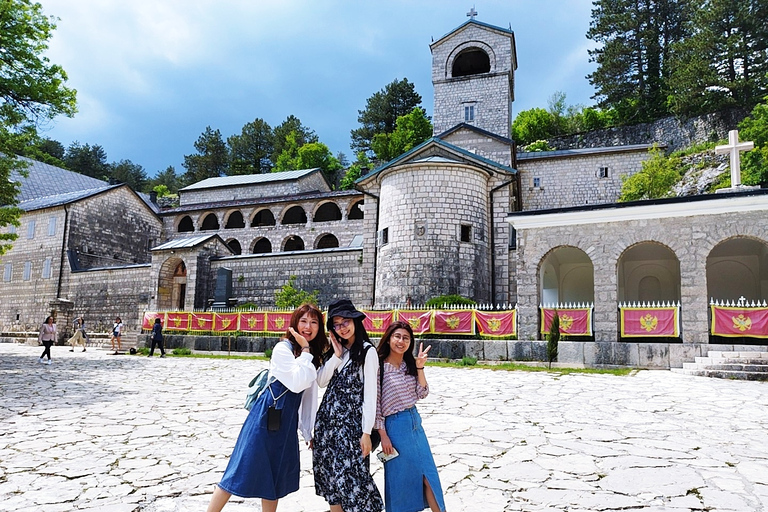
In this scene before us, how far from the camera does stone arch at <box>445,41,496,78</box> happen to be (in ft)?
97.0

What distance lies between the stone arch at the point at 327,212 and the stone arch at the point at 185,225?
9.27m

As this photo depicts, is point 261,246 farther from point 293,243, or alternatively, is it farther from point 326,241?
point 326,241

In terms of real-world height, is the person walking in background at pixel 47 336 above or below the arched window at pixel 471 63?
below

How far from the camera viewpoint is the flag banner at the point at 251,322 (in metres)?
18.3

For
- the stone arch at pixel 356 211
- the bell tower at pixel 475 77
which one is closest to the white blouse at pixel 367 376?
the bell tower at pixel 475 77

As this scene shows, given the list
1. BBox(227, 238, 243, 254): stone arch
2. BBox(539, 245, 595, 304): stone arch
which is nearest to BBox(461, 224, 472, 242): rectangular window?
BBox(539, 245, 595, 304): stone arch

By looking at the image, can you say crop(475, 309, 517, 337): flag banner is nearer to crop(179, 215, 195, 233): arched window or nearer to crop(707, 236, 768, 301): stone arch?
crop(707, 236, 768, 301): stone arch

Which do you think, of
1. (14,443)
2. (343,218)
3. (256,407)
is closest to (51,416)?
(14,443)

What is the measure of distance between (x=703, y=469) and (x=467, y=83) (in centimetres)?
2864

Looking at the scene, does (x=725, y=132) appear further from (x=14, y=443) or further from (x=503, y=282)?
(x=14, y=443)

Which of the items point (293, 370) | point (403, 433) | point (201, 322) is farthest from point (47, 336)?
point (403, 433)

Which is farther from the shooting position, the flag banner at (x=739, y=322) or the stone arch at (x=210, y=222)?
the stone arch at (x=210, y=222)

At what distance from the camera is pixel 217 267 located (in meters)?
24.4

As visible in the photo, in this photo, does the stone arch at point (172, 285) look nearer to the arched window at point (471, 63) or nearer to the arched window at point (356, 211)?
the arched window at point (356, 211)
